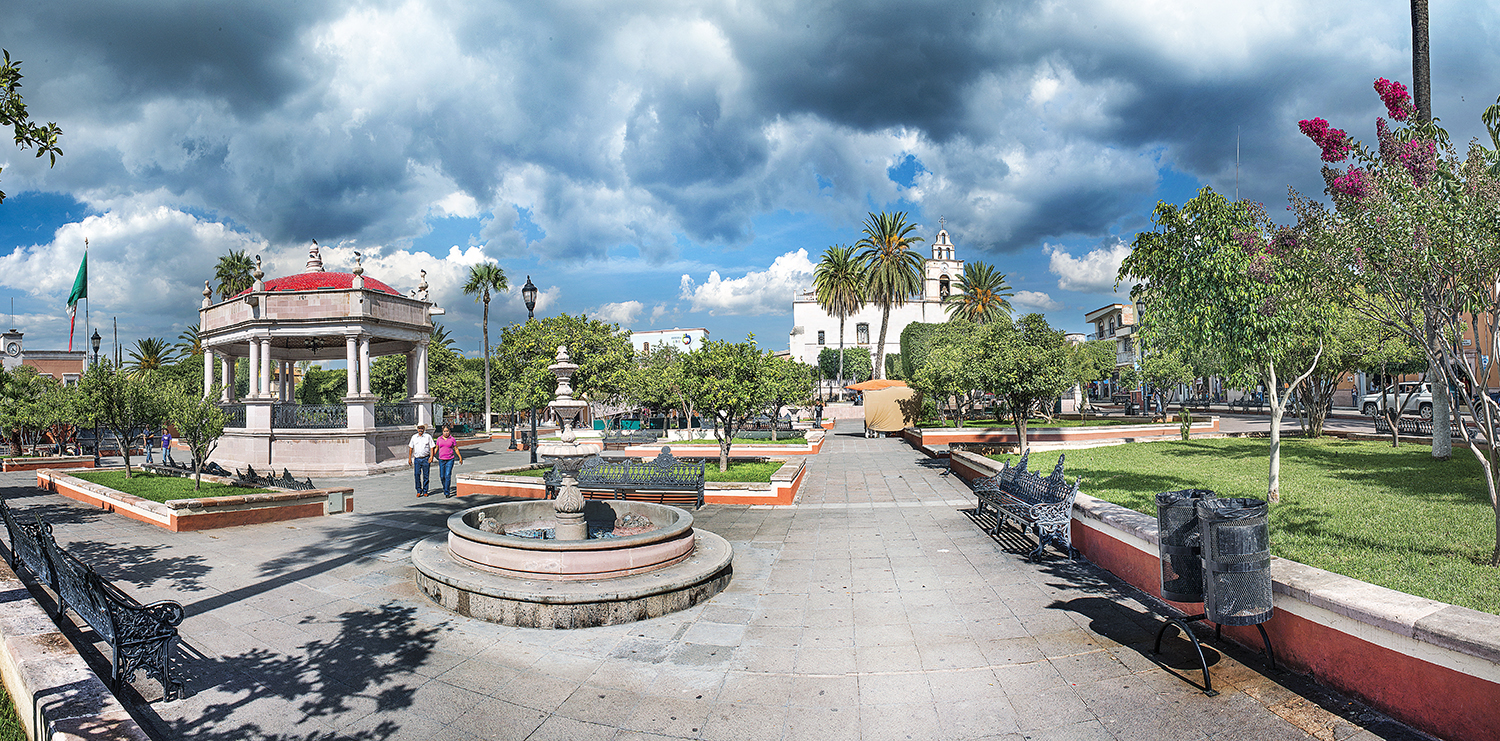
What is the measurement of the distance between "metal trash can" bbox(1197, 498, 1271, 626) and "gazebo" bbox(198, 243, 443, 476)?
21.8 meters

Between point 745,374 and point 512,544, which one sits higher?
point 745,374

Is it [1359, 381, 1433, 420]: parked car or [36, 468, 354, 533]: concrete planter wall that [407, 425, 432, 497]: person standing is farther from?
[1359, 381, 1433, 420]: parked car

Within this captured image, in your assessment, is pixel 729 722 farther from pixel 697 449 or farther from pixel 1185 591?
pixel 697 449

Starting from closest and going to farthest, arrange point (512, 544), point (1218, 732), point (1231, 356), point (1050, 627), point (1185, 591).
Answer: point (1218, 732) < point (1185, 591) < point (1050, 627) < point (512, 544) < point (1231, 356)

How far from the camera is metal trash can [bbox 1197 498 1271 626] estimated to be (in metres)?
4.27

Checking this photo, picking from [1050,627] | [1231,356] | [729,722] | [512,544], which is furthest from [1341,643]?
[1231,356]

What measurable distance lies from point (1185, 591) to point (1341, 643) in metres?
0.84

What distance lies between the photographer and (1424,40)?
10.8 meters

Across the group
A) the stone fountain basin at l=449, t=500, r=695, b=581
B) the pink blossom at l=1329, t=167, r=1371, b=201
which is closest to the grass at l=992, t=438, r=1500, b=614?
the pink blossom at l=1329, t=167, r=1371, b=201

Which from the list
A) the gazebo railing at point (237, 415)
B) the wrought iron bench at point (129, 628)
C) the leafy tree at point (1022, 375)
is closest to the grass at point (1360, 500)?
the leafy tree at point (1022, 375)

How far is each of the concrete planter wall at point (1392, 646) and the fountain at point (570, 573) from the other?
4589 millimetres

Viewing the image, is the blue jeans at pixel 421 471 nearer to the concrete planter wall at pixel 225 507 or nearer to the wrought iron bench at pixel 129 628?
the concrete planter wall at pixel 225 507

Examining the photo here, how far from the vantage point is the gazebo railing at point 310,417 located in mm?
21422

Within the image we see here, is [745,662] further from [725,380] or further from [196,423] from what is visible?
[196,423]
